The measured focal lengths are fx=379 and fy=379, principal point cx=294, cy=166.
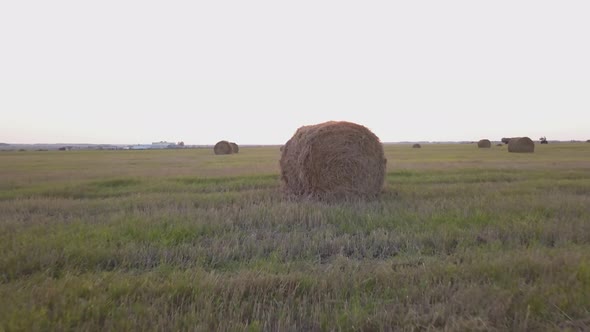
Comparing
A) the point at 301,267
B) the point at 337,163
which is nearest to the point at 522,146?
the point at 337,163

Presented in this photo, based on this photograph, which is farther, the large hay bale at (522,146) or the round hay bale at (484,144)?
the round hay bale at (484,144)

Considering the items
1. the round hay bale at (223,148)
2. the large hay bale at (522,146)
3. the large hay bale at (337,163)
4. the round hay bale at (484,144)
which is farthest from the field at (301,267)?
the round hay bale at (484,144)

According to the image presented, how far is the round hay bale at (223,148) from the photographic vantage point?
37.8 metres

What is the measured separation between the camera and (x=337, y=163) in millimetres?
10180

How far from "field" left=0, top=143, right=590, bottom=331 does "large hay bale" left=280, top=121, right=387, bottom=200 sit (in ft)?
6.38

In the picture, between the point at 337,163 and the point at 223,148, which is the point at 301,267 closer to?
the point at 337,163

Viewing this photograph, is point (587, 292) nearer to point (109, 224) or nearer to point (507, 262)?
point (507, 262)

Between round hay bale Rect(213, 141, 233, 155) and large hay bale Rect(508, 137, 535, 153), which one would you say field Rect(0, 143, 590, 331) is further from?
round hay bale Rect(213, 141, 233, 155)

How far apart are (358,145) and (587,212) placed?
5.28m

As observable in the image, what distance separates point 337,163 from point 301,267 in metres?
5.97

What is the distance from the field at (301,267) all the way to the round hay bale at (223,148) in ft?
97.2

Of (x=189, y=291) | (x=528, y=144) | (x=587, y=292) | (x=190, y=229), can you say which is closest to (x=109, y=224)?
(x=190, y=229)

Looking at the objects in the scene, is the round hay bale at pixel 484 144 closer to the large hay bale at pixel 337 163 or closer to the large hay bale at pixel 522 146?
the large hay bale at pixel 522 146

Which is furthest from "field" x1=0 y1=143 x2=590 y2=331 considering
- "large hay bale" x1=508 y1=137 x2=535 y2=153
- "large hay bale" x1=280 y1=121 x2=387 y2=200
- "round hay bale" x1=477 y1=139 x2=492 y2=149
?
"round hay bale" x1=477 y1=139 x2=492 y2=149
